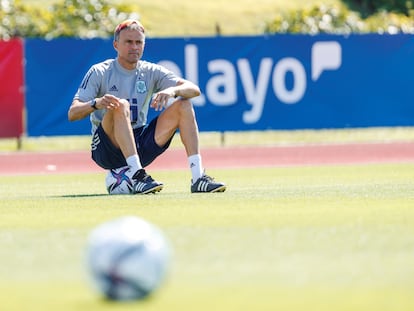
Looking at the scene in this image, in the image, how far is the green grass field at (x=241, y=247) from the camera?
5398mm

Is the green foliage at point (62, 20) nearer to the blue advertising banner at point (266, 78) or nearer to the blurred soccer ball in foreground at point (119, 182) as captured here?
the blue advertising banner at point (266, 78)

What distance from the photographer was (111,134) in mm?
10961

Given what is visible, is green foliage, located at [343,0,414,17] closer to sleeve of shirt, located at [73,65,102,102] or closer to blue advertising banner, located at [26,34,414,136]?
blue advertising banner, located at [26,34,414,136]

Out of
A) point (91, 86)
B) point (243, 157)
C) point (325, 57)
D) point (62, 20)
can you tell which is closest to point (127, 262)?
point (91, 86)

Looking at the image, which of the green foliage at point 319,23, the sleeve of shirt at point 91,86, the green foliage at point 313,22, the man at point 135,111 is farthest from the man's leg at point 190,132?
the green foliage at point 313,22

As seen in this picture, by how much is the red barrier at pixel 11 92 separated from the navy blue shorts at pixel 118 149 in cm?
914

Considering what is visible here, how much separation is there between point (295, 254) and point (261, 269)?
52 cm

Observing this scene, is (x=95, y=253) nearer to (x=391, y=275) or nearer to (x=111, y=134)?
(x=391, y=275)

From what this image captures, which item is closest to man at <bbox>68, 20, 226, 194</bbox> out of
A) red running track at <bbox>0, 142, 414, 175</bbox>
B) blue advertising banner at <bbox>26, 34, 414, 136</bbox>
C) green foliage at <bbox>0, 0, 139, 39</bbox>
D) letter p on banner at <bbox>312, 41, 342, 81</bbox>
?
red running track at <bbox>0, 142, 414, 175</bbox>

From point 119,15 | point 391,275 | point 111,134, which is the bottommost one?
point 391,275

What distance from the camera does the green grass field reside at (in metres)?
5.40

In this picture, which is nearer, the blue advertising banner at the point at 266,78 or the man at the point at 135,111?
the man at the point at 135,111

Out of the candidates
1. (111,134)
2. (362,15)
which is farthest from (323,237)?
(362,15)

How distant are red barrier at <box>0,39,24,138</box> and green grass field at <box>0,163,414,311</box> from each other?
27.1 feet
